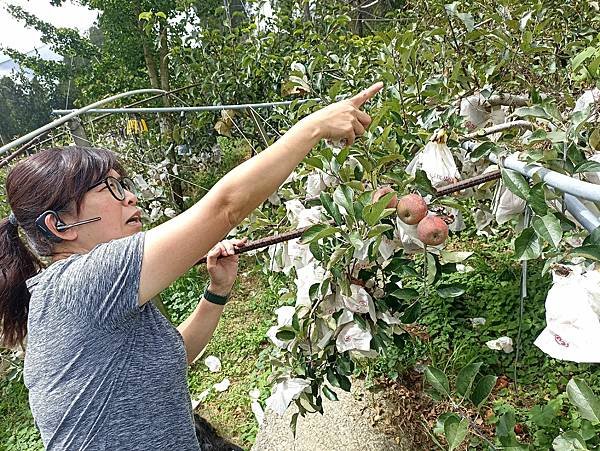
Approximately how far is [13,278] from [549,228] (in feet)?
3.55

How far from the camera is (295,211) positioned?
55.8 inches

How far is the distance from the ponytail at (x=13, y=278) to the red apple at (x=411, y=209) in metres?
0.83

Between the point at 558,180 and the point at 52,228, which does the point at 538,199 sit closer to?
the point at 558,180

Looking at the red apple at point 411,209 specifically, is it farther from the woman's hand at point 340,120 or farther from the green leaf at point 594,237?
the green leaf at point 594,237

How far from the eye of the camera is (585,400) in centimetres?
79

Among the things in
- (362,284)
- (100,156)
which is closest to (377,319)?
(362,284)

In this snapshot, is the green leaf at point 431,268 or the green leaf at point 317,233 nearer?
the green leaf at point 317,233

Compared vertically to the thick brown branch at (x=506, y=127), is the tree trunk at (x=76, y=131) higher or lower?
higher

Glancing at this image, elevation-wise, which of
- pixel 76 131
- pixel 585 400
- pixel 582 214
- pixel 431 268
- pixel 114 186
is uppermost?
pixel 76 131

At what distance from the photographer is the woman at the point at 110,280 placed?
0.86m

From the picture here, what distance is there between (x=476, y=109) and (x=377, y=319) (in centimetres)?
71

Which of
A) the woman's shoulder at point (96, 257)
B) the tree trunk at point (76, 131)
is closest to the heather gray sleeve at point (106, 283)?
the woman's shoulder at point (96, 257)

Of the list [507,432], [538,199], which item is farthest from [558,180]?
[507,432]

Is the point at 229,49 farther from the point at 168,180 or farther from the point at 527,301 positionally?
the point at 527,301
